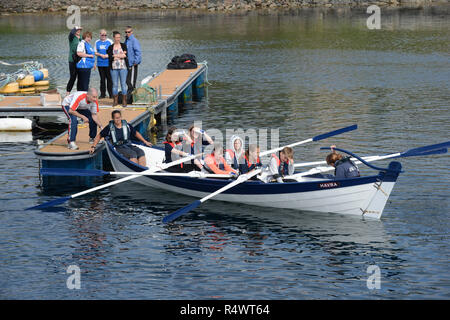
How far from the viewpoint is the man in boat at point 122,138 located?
22625mm

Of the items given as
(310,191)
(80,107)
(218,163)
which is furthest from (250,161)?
(80,107)

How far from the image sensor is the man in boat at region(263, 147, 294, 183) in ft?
65.1

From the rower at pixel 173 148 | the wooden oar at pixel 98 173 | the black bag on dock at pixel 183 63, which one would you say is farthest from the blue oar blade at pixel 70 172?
the black bag on dock at pixel 183 63

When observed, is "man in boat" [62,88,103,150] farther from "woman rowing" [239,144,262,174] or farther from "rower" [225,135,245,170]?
"woman rowing" [239,144,262,174]

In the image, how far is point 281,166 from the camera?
20297mm

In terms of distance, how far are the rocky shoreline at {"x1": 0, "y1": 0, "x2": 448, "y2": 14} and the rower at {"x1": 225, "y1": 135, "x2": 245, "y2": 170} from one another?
290ft

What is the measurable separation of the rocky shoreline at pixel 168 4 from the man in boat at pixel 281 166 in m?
88.9

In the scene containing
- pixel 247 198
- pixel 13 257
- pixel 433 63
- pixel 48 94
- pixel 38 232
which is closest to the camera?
pixel 13 257

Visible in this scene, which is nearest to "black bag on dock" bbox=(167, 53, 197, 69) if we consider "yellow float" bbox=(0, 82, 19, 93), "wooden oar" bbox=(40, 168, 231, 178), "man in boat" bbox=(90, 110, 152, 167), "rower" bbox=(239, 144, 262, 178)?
"yellow float" bbox=(0, 82, 19, 93)

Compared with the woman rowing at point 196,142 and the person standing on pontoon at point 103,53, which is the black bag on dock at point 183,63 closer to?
the person standing on pontoon at point 103,53

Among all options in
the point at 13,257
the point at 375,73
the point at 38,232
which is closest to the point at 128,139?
the point at 38,232
